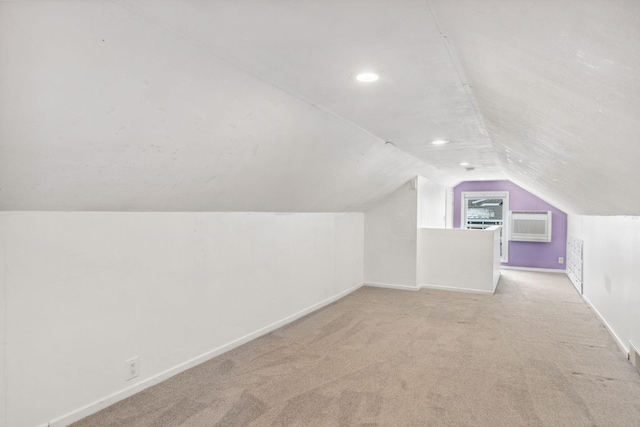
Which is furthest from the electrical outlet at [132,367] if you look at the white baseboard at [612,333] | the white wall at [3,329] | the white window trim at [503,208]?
the white window trim at [503,208]

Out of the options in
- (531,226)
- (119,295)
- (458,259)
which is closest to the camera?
(119,295)

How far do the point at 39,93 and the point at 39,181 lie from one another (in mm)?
580

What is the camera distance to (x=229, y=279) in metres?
3.36

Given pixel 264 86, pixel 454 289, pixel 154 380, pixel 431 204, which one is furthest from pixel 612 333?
pixel 154 380

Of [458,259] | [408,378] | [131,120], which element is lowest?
[408,378]

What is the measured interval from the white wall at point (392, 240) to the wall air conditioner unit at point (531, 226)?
357 centimetres

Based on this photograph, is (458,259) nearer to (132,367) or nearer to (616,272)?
(616,272)

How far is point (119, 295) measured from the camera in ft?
8.05

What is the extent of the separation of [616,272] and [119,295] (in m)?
4.42

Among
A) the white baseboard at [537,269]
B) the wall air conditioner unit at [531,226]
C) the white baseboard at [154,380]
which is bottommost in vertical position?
the white baseboard at [154,380]

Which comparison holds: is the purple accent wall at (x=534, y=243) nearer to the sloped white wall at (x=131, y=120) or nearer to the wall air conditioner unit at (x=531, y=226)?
the wall air conditioner unit at (x=531, y=226)

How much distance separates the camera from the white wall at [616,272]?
3.19m

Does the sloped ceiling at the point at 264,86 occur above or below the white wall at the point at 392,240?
above

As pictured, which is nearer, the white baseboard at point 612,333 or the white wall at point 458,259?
the white baseboard at point 612,333
